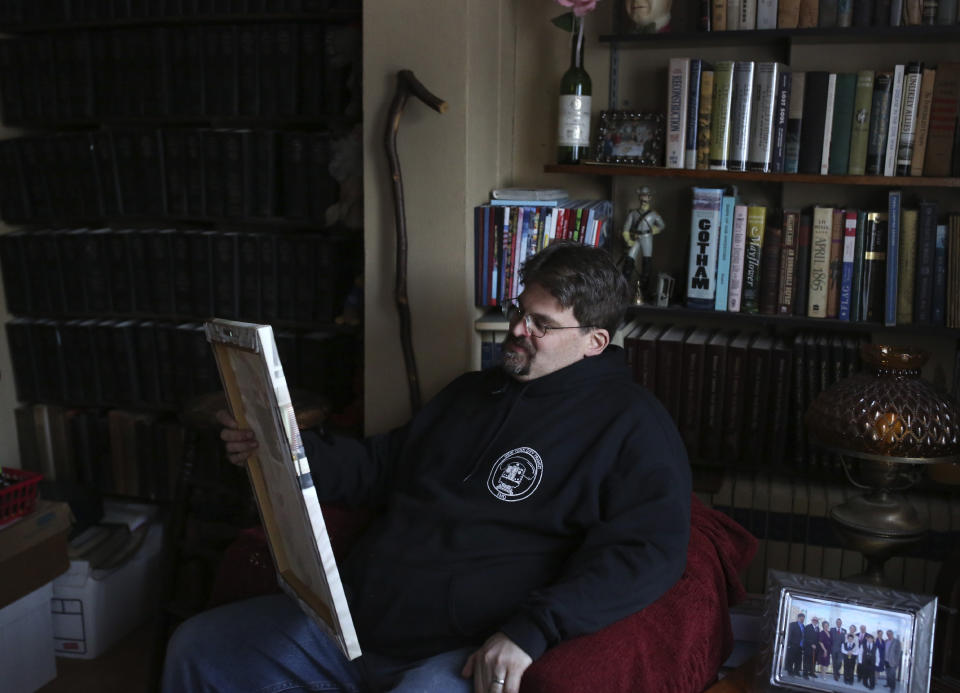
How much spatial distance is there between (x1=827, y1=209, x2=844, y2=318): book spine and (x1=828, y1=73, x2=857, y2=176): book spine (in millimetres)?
108

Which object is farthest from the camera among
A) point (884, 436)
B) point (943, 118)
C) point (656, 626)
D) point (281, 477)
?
point (943, 118)

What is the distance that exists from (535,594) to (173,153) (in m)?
1.80

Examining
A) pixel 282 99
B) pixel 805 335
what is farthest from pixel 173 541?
pixel 805 335

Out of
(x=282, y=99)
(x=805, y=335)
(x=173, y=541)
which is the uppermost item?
(x=282, y=99)

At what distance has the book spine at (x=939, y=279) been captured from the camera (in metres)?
2.17

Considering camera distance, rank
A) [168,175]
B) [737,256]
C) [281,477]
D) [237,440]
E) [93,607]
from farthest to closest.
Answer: [168,175]
[93,607]
[737,256]
[237,440]
[281,477]

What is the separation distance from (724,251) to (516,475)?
93cm

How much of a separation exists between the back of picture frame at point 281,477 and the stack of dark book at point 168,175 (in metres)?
1.13

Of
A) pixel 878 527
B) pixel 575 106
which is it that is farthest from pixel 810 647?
pixel 575 106

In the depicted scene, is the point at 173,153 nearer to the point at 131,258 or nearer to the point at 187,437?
the point at 131,258

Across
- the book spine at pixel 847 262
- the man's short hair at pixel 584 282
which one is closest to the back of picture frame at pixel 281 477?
the man's short hair at pixel 584 282

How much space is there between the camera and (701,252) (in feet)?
7.68

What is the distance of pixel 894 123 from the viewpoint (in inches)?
84.4

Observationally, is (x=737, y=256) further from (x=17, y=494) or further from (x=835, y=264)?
(x=17, y=494)
